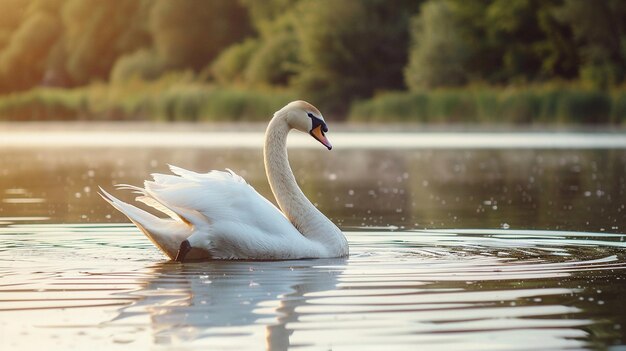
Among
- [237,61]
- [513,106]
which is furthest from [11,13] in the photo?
[513,106]

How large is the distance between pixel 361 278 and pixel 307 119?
80.1 inches

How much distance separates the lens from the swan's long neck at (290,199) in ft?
31.5

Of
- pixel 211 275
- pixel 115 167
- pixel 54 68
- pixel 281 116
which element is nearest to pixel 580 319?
pixel 211 275

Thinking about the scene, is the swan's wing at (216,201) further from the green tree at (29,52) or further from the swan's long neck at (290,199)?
the green tree at (29,52)

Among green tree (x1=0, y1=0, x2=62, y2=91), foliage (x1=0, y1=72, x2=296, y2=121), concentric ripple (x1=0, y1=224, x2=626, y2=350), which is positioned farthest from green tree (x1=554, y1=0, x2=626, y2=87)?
green tree (x1=0, y1=0, x2=62, y2=91)

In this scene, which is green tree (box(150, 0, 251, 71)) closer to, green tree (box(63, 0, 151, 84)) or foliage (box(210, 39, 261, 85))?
green tree (box(63, 0, 151, 84))

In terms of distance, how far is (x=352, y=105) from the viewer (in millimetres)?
51562

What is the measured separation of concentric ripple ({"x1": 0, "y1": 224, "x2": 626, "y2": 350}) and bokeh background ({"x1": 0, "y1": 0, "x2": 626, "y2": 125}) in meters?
30.4

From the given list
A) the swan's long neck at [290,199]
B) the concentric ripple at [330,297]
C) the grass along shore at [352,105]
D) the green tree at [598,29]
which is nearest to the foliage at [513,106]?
the grass along shore at [352,105]

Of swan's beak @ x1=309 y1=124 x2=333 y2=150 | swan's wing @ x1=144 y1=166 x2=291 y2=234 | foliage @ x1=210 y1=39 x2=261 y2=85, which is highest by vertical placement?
foliage @ x1=210 y1=39 x2=261 y2=85

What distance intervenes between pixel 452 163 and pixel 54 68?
64.3 meters

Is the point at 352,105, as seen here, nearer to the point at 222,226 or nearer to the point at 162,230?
the point at 162,230

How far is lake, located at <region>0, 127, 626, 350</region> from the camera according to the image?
242 inches

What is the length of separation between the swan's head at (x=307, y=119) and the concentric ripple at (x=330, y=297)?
92 centimetres
